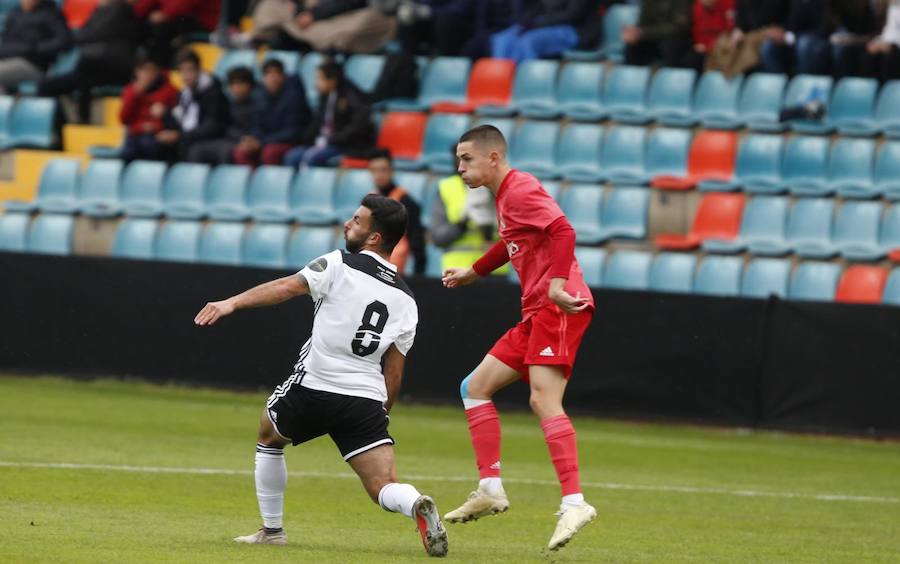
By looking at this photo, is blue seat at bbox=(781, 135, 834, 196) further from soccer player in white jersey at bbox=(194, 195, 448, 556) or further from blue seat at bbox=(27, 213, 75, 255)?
soccer player in white jersey at bbox=(194, 195, 448, 556)

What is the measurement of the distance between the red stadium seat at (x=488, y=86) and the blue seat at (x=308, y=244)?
2.59m

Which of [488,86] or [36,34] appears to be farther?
[36,34]

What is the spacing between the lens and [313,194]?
1975 cm

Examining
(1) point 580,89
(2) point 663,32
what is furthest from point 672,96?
(1) point 580,89

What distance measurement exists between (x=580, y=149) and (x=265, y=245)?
12.2 feet

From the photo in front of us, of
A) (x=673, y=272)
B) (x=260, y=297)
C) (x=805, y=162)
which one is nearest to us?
(x=260, y=297)

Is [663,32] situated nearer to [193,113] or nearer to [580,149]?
[580,149]

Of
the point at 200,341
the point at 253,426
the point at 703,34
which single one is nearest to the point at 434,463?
the point at 253,426

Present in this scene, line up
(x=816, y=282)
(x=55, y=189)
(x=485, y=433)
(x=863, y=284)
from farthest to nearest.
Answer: (x=55, y=189) < (x=816, y=282) < (x=863, y=284) < (x=485, y=433)

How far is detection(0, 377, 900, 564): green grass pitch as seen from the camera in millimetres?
8156

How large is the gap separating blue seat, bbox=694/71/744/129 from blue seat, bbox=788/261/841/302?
8.25 ft

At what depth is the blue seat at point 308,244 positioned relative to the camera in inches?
738

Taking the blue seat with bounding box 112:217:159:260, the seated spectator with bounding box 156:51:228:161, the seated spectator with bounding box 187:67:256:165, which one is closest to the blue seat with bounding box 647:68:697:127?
the seated spectator with bounding box 187:67:256:165

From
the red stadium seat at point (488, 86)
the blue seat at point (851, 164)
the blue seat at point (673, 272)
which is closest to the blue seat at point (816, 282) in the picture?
the blue seat at point (673, 272)
